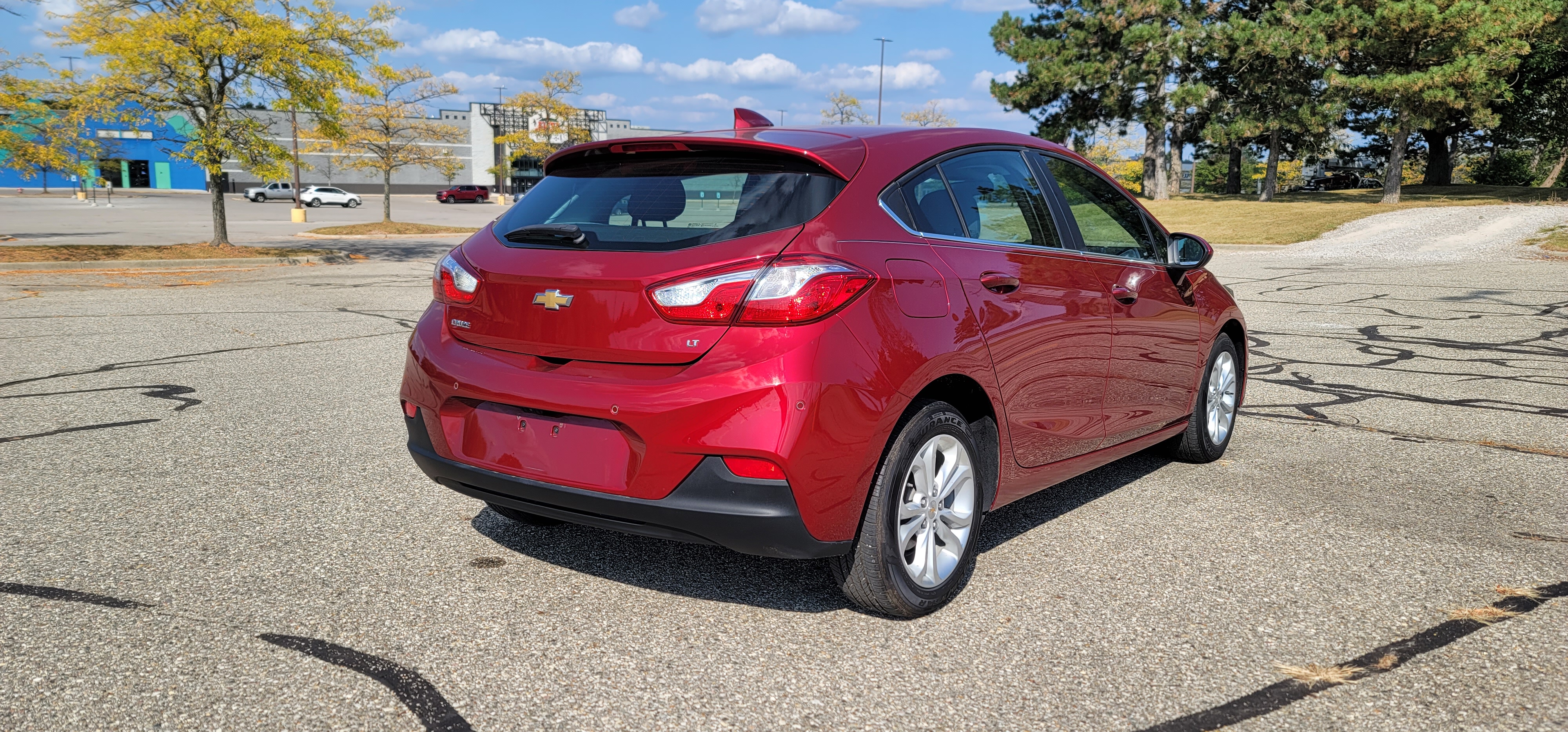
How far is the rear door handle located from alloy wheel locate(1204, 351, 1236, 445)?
2.15 meters

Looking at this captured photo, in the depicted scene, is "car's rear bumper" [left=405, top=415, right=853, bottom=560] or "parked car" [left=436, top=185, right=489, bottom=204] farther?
"parked car" [left=436, top=185, right=489, bottom=204]

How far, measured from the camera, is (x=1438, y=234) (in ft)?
87.4

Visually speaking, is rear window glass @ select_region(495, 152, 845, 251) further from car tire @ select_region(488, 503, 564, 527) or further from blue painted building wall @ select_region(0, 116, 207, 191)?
blue painted building wall @ select_region(0, 116, 207, 191)

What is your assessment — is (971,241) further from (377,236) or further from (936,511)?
(377,236)

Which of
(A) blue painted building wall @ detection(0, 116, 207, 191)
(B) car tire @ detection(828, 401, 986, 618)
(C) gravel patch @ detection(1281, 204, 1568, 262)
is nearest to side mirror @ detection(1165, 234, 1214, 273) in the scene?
(B) car tire @ detection(828, 401, 986, 618)

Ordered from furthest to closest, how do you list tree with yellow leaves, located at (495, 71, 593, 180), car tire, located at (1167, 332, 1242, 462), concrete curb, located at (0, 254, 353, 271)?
1. tree with yellow leaves, located at (495, 71, 593, 180)
2. concrete curb, located at (0, 254, 353, 271)
3. car tire, located at (1167, 332, 1242, 462)

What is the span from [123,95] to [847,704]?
65.0 feet

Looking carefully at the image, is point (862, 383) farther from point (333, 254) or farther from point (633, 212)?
point (333, 254)

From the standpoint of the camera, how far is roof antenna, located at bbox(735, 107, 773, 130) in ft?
13.8

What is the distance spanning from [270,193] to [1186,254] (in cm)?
7752

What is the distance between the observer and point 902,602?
3.41 m

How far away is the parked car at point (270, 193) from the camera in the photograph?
70062 mm

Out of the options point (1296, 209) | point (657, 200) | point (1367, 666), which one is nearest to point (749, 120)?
point (657, 200)

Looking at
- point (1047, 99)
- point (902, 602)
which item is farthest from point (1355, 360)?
point (1047, 99)
